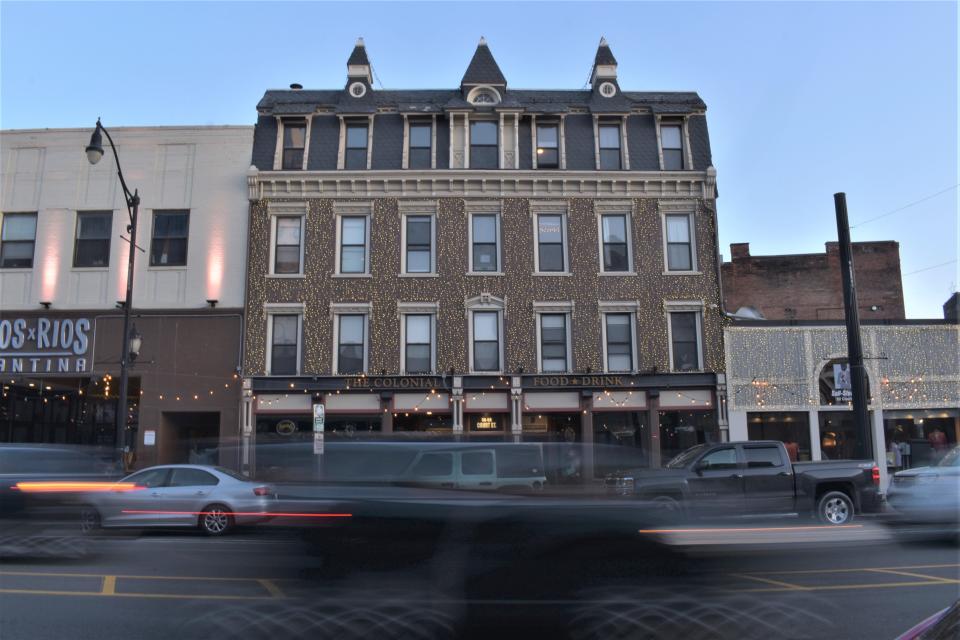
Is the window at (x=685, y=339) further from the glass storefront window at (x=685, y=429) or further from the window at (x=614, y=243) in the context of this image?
the window at (x=614, y=243)

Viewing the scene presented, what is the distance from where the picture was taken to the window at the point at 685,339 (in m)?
23.5

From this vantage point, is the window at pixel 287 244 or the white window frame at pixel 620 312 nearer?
the white window frame at pixel 620 312

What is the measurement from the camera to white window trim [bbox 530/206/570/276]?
2375 centimetres

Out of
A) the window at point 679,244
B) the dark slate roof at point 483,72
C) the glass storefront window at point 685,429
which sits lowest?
the glass storefront window at point 685,429

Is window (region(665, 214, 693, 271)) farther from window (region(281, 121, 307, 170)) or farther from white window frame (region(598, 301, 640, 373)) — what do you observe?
window (region(281, 121, 307, 170))

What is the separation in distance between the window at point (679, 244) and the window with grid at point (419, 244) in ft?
25.4

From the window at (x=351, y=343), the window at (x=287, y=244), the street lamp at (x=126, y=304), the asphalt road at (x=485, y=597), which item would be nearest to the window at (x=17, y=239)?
the street lamp at (x=126, y=304)

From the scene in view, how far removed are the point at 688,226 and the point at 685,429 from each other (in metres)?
6.56

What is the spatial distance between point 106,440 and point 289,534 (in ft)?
75.8

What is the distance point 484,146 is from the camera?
80.5 feet

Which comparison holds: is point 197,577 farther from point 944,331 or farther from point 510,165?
point 944,331

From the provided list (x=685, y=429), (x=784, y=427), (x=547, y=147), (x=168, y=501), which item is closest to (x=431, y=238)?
(x=547, y=147)

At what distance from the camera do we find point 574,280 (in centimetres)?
2372

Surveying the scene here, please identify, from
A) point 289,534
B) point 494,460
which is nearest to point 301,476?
point 289,534
